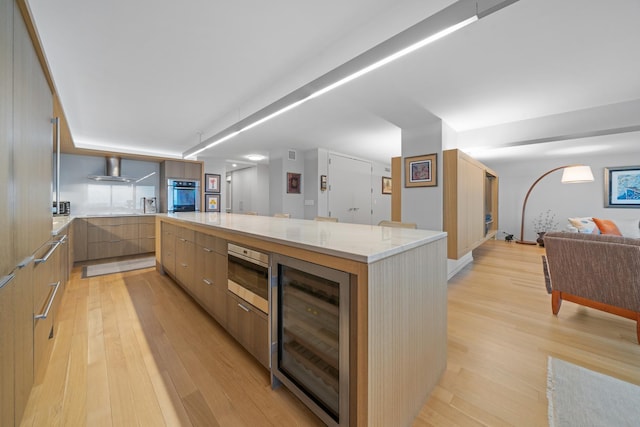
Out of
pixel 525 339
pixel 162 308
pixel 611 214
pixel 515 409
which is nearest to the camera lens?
pixel 515 409

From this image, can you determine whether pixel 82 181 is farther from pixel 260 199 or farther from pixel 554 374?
pixel 554 374

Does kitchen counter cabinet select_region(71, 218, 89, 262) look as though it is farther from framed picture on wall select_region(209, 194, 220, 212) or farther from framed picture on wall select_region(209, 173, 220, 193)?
framed picture on wall select_region(209, 173, 220, 193)

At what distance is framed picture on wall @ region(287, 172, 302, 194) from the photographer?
560 cm

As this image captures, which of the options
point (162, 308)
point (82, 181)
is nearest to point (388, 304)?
point (162, 308)

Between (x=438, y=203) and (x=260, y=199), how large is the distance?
4820 mm

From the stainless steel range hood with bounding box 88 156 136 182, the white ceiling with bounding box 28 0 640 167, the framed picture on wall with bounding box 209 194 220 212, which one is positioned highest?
the white ceiling with bounding box 28 0 640 167

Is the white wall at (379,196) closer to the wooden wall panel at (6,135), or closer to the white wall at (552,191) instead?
the white wall at (552,191)

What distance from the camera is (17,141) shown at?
1.12m

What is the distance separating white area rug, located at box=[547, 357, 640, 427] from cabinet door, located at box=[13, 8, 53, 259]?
111 inches

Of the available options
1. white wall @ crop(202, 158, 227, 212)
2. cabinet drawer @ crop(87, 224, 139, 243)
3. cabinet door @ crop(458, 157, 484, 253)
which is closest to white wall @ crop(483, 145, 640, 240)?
cabinet door @ crop(458, 157, 484, 253)

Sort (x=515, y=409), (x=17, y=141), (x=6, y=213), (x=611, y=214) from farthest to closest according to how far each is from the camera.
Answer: (x=611, y=214) → (x=515, y=409) → (x=17, y=141) → (x=6, y=213)

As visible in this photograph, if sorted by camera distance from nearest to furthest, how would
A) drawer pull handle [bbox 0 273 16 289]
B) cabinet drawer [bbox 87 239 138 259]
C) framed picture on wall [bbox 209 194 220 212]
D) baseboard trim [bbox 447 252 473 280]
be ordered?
drawer pull handle [bbox 0 273 16 289], baseboard trim [bbox 447 252 473 280], cabinet drawer [bbox 87 239 138 259], framed picture on wall [bbox 209 194 220 212]

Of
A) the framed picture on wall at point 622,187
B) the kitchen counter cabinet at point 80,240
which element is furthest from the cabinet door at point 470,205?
the kitchen counter cabinet at point 80,240

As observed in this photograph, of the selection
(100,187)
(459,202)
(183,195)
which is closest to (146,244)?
(183,195)
